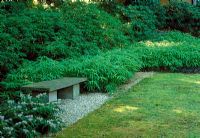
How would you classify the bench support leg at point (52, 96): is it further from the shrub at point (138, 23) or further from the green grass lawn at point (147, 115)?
the shrub at point (138, 23)

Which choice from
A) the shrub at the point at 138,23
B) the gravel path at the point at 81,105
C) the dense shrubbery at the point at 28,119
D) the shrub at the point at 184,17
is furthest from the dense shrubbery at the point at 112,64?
the shrub at the point at 184,17

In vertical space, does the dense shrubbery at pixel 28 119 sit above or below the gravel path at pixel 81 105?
above

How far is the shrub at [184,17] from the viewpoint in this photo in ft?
65.1

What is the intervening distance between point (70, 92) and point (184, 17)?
11449mm

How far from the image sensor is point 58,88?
350 inches

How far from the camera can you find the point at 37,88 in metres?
8.68

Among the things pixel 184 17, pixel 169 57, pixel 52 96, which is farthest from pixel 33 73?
pixel 184 17

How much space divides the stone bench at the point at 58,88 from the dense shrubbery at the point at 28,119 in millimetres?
972

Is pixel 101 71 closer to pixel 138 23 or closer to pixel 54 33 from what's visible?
pixel 54 33

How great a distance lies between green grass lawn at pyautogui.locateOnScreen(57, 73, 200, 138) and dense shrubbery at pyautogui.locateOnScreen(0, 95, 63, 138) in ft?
0.89

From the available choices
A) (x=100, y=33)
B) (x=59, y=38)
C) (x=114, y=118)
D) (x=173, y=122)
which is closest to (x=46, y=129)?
(x=114, y=118)

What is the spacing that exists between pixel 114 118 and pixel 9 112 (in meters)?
1.93

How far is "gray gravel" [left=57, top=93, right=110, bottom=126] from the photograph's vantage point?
322 inches

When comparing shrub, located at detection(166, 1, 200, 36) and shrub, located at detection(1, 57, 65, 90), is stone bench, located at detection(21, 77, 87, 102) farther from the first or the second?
shrub, located at detection(166, 1, 200, 36)
